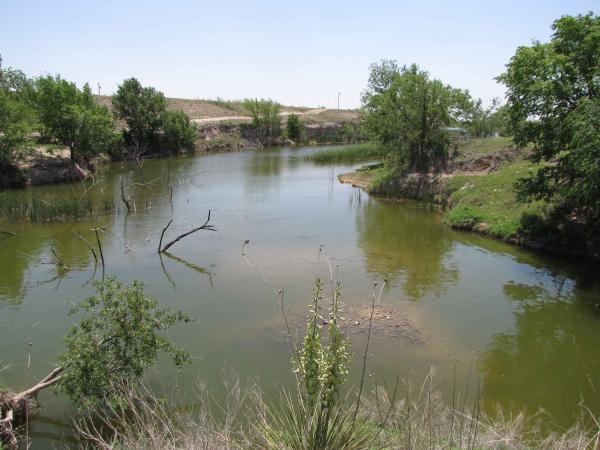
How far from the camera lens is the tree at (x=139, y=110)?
54.9 meters

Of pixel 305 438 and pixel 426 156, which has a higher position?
pixel 426 156

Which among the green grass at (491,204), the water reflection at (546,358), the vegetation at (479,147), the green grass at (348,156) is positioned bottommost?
the water reflection at (546,358)

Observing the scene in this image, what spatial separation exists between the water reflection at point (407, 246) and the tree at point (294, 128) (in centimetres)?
4880

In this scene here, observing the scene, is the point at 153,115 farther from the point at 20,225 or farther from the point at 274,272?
the point at 274,272

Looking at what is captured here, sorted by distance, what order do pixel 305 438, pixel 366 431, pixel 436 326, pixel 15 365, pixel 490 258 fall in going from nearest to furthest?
pixel 305 438
pixel 366 431
pixel 15 365
pixel 436 326
pixel 490 258

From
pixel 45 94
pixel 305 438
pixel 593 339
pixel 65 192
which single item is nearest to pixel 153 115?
pixel 45 94

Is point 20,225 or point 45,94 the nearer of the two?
point 20,225

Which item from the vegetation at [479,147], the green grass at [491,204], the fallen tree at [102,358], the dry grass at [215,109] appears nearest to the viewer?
the fallen tree at [102,358]

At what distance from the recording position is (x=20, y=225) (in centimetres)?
2459

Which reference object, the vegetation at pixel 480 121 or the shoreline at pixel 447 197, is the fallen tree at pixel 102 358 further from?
the vegetation at pixel 480 121

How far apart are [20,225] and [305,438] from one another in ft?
77.9

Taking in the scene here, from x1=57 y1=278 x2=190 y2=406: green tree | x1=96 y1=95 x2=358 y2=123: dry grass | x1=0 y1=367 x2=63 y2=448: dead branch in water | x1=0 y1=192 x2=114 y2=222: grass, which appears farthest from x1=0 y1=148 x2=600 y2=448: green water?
x1=96 y1=95 x2=358 y2=123: dry grass

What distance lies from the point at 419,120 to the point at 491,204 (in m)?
10.8

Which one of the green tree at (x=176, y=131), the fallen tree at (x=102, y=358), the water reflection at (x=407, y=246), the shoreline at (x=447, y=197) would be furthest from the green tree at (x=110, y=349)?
the green tree at (x=176, y=131)
